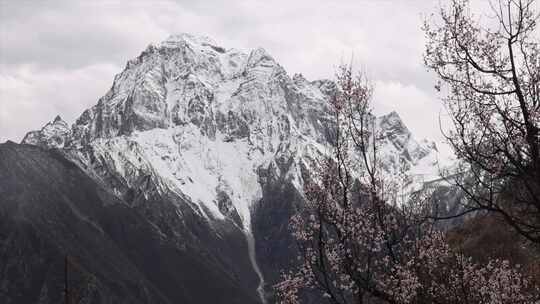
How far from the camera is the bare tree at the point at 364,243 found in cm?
1773

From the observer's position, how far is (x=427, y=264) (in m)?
19.0

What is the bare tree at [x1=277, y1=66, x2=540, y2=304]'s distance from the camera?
58.2 feet

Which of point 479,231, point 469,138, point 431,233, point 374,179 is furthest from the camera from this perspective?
point 479,231

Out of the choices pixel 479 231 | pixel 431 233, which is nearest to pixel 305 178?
pixel 431 233

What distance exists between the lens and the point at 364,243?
18266 mm

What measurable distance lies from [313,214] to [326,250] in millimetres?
1344

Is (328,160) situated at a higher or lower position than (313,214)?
higher

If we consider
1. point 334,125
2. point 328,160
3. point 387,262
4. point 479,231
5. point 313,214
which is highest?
point 479,231

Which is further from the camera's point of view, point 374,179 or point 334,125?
point 334,125

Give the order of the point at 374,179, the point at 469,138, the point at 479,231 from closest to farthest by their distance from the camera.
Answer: the point at 469,138 < the point at 374,179 < the point at 479,231

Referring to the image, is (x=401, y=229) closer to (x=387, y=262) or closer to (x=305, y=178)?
(x=387, y=262)

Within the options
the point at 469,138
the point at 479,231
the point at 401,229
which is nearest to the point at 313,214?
the point at 401,229

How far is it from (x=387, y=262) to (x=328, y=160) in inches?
124

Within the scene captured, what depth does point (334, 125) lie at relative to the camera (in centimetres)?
2038
